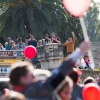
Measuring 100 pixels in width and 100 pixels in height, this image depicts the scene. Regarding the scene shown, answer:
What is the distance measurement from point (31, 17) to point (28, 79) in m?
20.7

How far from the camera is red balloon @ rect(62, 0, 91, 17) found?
6414 mm

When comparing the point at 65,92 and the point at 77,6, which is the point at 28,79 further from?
the point at 77,6

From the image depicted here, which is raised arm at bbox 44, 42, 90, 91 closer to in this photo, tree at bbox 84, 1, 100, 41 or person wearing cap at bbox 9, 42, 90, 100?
person wearing cap at bbox 9, 42, 90, 100

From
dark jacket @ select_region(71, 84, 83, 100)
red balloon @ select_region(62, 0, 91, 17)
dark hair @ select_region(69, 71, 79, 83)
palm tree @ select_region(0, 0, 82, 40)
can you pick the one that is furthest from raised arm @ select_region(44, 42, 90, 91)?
palm tree @ select_region(0, 0, 82, 40)

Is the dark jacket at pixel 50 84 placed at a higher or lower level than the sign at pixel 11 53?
lower

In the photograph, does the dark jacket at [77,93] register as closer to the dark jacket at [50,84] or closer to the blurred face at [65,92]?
the blurred face at [65,92]

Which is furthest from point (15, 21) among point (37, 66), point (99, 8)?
point (99, 8)

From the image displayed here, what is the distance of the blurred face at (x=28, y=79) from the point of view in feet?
18.3

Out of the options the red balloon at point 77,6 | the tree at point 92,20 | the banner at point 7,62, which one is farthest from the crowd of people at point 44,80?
the tree at point 92,20

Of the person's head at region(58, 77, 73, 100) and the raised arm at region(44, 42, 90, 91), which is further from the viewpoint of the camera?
the person's head at region(58, 77, 73, 100)

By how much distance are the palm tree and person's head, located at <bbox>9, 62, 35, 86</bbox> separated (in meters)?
20.2

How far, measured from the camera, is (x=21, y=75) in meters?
5.54

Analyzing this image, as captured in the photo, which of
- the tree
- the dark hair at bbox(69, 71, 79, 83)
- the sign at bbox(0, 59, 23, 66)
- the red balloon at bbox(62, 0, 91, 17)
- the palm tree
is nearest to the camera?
the red balloon at bbox(62, 0, 91, 17)

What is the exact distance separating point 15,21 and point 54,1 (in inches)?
106
